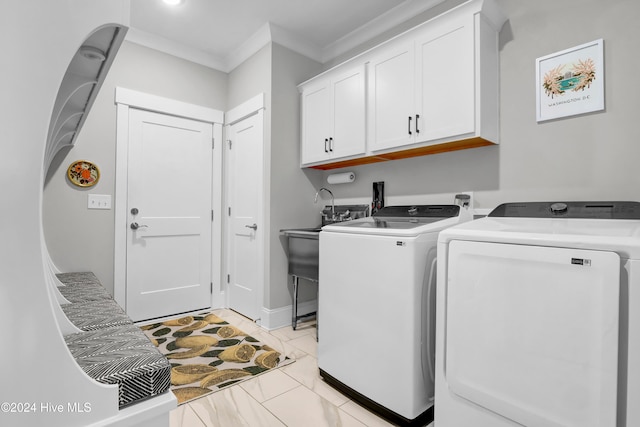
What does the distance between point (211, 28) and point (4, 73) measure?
8.99ft

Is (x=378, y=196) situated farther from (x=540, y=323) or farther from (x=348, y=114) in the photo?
(x=540, y=323)

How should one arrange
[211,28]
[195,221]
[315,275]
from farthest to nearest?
[195,221], [211,28], [315,275]

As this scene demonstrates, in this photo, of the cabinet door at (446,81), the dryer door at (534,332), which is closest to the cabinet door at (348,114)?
the cabinet door at (446,81)

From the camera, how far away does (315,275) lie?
2.64 meters

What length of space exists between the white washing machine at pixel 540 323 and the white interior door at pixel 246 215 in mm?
2024

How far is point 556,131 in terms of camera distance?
1.87m

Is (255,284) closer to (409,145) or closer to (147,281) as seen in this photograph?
(147,281)

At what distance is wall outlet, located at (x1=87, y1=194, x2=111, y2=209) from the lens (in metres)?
2.77

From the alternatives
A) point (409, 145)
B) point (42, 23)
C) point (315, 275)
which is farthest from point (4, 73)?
point (315, 275)

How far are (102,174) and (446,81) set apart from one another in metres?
2.92

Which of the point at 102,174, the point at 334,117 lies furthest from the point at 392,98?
the point at 102,174

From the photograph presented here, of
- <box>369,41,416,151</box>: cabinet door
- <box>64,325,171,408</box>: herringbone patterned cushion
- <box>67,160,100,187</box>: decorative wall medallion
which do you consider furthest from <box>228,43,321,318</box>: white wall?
<box>64,325,171,408</box>: herringbone patterned cushion

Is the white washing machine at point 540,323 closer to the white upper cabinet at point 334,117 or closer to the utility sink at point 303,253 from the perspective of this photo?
the utility sink at point 303,253

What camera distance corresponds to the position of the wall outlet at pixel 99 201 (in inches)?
109
